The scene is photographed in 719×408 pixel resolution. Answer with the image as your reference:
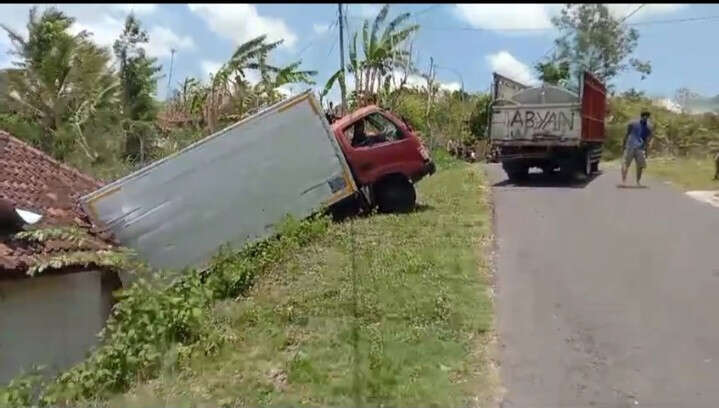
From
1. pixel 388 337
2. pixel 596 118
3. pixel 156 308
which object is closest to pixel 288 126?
pixel 156 308

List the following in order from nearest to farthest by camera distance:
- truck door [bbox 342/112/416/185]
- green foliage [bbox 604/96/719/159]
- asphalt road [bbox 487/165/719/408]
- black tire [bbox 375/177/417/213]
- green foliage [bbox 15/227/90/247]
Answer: asphalt road [bbox 487/165/719/408], green foliage [bbox 15/227/90/247], truck door [bbox 342/112/416/185], black tire [bbox 375/177/417/213], green foliage [bbox 604/96/719/159]

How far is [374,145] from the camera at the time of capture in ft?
45.2

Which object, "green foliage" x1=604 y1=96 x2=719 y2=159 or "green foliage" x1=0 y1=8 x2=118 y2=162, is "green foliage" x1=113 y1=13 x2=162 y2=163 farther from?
"green foliage" x1=604 y1=96 x2=719 y2=159

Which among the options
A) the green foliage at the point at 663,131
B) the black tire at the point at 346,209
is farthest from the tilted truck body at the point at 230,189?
the green foliage at the point at 663,131

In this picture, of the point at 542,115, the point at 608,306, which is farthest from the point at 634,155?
the point at 608,306

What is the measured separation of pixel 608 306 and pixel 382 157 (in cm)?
680

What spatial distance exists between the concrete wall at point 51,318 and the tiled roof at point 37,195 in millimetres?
355

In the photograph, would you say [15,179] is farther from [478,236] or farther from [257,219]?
[478,236]

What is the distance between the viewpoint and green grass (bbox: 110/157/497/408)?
17.6ft

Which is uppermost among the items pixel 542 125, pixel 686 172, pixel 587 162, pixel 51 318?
pixel 542 125

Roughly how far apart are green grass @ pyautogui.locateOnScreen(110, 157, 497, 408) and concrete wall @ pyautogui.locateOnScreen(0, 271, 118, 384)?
2728mm

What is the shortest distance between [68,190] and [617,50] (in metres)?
10.1

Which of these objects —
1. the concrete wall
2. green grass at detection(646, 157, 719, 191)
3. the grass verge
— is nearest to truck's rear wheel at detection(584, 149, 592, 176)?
the grass verge

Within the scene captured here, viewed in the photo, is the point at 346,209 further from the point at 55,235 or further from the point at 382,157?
the point at 55,235
